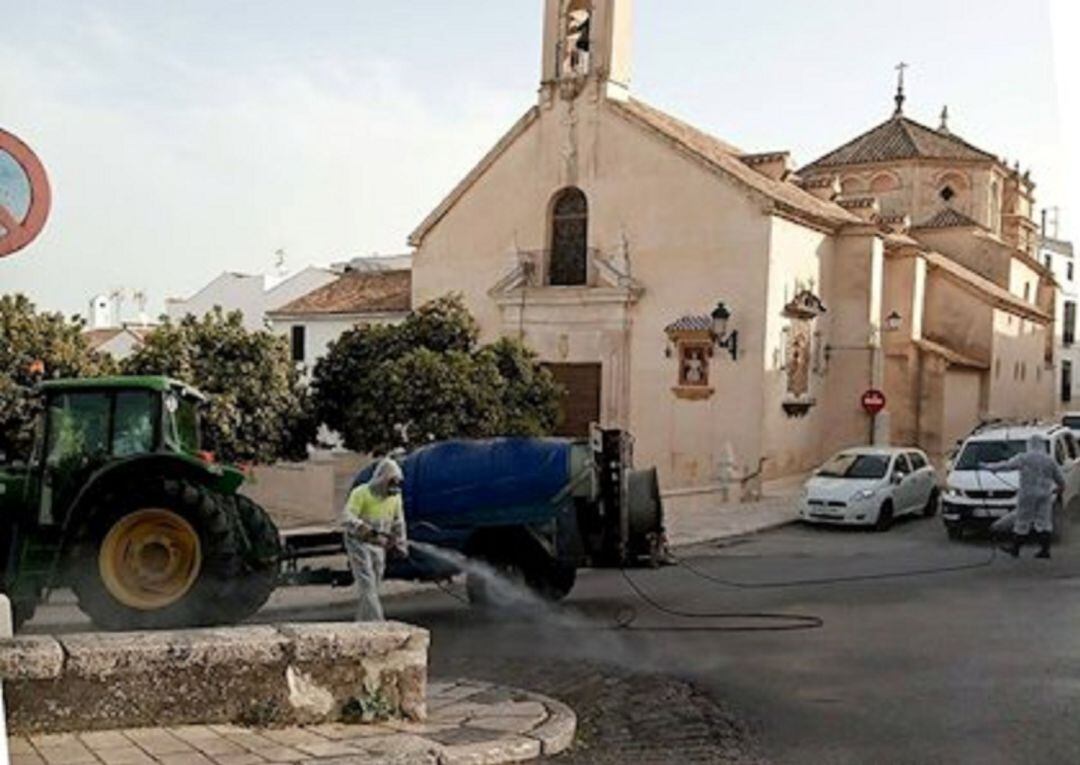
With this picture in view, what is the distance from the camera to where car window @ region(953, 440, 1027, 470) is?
1980 centimetres

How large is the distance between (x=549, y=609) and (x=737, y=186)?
1692 centimetres

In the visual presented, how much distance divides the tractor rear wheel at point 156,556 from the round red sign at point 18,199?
531 cm

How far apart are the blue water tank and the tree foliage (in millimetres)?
8584

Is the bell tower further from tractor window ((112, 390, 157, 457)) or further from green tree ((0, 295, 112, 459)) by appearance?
→ tractor window ((112, 390, 157, 457))

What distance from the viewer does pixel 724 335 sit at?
88.8 feet

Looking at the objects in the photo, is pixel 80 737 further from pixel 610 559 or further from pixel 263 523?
pixel 610 559

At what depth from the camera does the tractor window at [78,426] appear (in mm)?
10180

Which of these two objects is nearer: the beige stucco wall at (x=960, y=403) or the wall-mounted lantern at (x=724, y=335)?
the wall-mounted lantern at (x=724, y=335)

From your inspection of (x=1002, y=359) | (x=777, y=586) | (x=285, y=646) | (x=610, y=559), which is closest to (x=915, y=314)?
(x=1002, y=359)

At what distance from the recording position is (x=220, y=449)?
65.1 ft

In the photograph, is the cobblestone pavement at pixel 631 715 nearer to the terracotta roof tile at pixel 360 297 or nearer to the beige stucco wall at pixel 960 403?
the beige stucco wall at pixel 960 403

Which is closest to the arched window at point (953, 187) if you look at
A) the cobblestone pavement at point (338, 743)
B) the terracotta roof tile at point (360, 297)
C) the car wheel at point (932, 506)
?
the terracotta roof tile at point (360, 297)

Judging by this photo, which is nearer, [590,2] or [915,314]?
[590,2]

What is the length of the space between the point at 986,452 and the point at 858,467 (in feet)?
8.26
